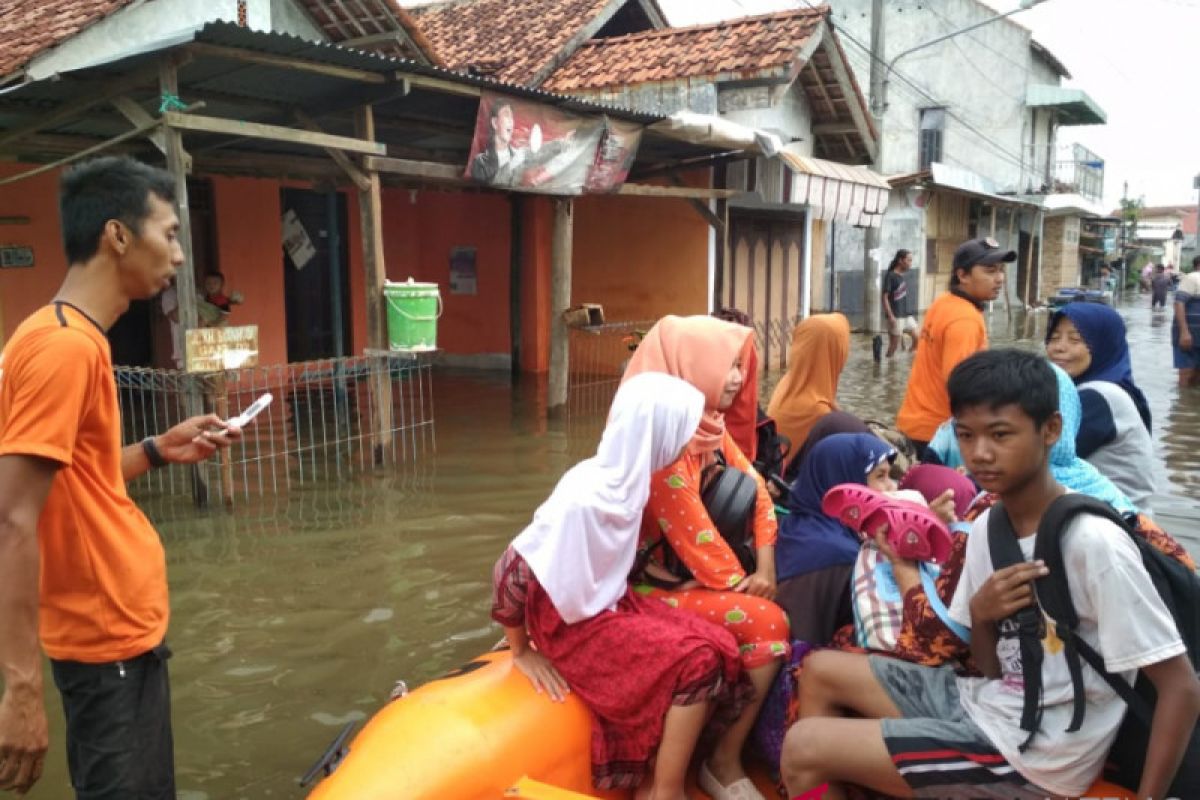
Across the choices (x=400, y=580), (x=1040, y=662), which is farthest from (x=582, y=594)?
(x=400, y=580)

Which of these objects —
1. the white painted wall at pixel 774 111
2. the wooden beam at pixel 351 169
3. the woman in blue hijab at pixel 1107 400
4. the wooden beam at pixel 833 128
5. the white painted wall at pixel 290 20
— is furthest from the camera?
the wooden beam at pixel 833 128

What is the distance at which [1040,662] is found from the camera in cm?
203

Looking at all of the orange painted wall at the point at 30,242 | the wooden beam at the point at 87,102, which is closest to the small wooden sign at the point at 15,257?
the orange painted wall at the point at 30,242

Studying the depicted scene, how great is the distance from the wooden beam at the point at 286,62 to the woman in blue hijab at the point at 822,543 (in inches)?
171

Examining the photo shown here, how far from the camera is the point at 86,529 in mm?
1957

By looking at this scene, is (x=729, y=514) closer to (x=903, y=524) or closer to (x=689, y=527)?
(x=689, y=527)

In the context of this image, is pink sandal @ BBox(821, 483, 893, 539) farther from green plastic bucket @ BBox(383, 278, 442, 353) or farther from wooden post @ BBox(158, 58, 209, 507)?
green plastic bucket @ BBox(383, 278, 442, 353)

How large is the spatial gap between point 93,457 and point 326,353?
10094mm

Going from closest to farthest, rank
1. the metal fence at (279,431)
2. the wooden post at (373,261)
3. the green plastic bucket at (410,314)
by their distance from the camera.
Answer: the metal fence at (279,431) → the green plastic bucket at (410,314) → the wooden post at (373,261)

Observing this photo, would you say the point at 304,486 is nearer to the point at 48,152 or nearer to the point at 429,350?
the point at 429,350

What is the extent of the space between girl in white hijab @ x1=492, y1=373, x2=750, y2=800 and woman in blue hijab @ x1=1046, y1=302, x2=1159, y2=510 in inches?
65.1

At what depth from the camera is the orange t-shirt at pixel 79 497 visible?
5.92 feet

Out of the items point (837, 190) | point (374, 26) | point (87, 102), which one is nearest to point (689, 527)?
point (87, 102)

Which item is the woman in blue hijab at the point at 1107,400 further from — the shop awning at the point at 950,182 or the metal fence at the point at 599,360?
the shop awning at the point at 950,182
